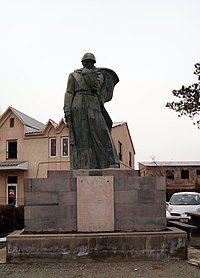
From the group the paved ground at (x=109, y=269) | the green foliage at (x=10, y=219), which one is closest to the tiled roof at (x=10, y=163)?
the green foliage at (x=10, y=219)

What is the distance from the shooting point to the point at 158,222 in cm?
748

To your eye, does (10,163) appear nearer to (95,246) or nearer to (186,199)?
(186,199)

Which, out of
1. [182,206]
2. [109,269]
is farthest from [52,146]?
[109,269]

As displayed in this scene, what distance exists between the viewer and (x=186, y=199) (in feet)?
47.5

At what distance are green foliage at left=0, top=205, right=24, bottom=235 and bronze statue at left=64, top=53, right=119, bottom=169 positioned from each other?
7944 mm

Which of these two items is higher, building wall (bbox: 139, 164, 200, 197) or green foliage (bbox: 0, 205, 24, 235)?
building wall (bbox: 139, 164, 200, 197)

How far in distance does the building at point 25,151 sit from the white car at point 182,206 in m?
13.2

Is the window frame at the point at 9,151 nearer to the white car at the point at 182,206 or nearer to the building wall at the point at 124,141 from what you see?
the building wall at the point at 124,141

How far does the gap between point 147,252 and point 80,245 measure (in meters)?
1.16

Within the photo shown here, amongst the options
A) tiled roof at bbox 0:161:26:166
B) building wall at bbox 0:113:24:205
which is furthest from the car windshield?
building wall at bbox 0:113:24:205

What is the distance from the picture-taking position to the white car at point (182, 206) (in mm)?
12919

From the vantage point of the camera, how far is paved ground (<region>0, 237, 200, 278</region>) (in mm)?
5883

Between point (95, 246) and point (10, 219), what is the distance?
368 inches

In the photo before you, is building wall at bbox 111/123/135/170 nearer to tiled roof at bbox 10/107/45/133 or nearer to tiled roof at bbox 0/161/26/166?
tiled roof at bbox 10/107/45/133
